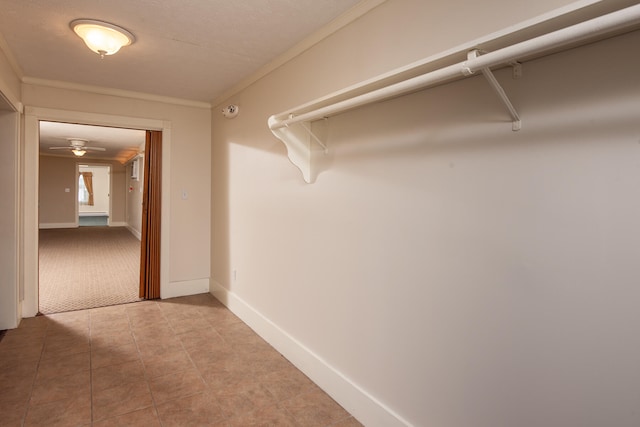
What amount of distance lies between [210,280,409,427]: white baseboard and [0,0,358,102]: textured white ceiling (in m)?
2.09

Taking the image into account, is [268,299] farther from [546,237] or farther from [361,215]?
[546,237]

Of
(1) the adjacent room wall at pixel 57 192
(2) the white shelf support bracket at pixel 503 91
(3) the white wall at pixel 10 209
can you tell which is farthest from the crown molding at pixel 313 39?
(1) the adjacent room wall at pixel 57 192

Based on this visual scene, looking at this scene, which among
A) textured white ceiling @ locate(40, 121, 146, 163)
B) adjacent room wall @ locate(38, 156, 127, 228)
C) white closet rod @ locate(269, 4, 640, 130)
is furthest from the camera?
adjacent room wall @ locate(38, 156, 127, 228)

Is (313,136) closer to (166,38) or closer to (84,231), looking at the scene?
(166,38)

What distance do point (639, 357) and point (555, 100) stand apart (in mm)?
791

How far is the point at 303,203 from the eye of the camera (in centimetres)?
254

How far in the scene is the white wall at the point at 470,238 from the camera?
109 cm

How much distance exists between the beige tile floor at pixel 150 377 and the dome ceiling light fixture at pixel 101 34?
215 centimetres

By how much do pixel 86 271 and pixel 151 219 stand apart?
2163mm

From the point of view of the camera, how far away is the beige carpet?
4.11 meters

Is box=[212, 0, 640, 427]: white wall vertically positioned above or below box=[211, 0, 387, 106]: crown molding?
below

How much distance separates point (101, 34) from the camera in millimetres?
2332

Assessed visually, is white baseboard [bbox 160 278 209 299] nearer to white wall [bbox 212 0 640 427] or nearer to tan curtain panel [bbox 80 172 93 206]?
white wall [bbox 212 0 640 427]

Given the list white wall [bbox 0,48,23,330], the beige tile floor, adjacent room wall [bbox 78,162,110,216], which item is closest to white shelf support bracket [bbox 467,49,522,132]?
the beige tile floor
